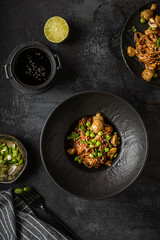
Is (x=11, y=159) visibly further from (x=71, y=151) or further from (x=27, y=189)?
(x=71, y=151)

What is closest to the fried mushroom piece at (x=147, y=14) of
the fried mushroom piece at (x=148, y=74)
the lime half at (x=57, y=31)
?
the fried mushroom piece at (x=148, y=74)

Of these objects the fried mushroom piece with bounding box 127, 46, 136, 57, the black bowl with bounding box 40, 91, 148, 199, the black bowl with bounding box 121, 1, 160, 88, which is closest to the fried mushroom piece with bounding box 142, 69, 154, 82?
the black bowl with bounding box 121, 1, 160, 88

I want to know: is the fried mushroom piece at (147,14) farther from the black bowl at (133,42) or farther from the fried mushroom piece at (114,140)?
the fried mushroom piece at (114,140)

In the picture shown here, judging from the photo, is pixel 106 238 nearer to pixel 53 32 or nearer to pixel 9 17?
pixel 53 32

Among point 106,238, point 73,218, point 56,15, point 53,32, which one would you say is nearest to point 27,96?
point 53,32

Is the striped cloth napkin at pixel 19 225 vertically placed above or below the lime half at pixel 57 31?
below

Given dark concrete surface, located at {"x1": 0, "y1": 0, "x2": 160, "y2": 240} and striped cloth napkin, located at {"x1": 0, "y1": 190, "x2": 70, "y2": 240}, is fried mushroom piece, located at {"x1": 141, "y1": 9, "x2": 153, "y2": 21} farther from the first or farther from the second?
striped cloth napkin, located at {"x1": 0, "y1": 190, "x2": 70, "y2": 240}
